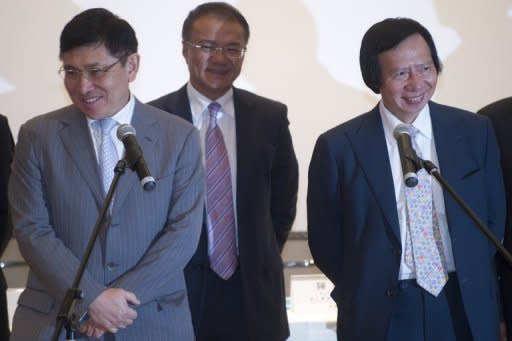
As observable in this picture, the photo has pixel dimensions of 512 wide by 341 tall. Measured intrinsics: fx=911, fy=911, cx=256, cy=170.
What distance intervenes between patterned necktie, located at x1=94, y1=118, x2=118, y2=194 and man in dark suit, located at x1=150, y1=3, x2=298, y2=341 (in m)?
0.76

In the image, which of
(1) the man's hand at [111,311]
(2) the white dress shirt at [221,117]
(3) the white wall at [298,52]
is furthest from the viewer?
(3) the white wall at [298,52]

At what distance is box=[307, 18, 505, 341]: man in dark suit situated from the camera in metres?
3.12

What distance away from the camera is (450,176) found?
10.5ft

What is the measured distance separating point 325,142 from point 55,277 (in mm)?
1101

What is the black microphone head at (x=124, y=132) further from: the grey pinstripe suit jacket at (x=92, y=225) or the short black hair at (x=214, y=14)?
the short black hair at (x=214, y=14)

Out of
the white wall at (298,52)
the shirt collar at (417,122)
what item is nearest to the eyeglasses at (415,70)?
the shirt collar at (417,122)

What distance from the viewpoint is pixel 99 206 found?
307 centimetres

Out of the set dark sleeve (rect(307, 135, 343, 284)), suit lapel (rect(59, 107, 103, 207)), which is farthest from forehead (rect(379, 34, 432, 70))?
suit lapel (rect(59, 107, 103, 207))

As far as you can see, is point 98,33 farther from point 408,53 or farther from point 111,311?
point 408,53

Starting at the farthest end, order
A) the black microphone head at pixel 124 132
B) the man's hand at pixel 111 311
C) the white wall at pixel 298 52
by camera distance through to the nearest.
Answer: the white wall at pixel 298 52 < the man's hand at pixel 111 311 < the black microphone head at pixel 124 132

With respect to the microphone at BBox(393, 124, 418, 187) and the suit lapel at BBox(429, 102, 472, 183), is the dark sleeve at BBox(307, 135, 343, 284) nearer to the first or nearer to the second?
the suit lapel at BBox(429, 102, 472, 183)

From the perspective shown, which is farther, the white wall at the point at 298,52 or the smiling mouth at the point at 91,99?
the white wall at the point at 298,52

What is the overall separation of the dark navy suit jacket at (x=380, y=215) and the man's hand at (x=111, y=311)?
0.81 meters

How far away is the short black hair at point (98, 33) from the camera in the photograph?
315 centimetres
